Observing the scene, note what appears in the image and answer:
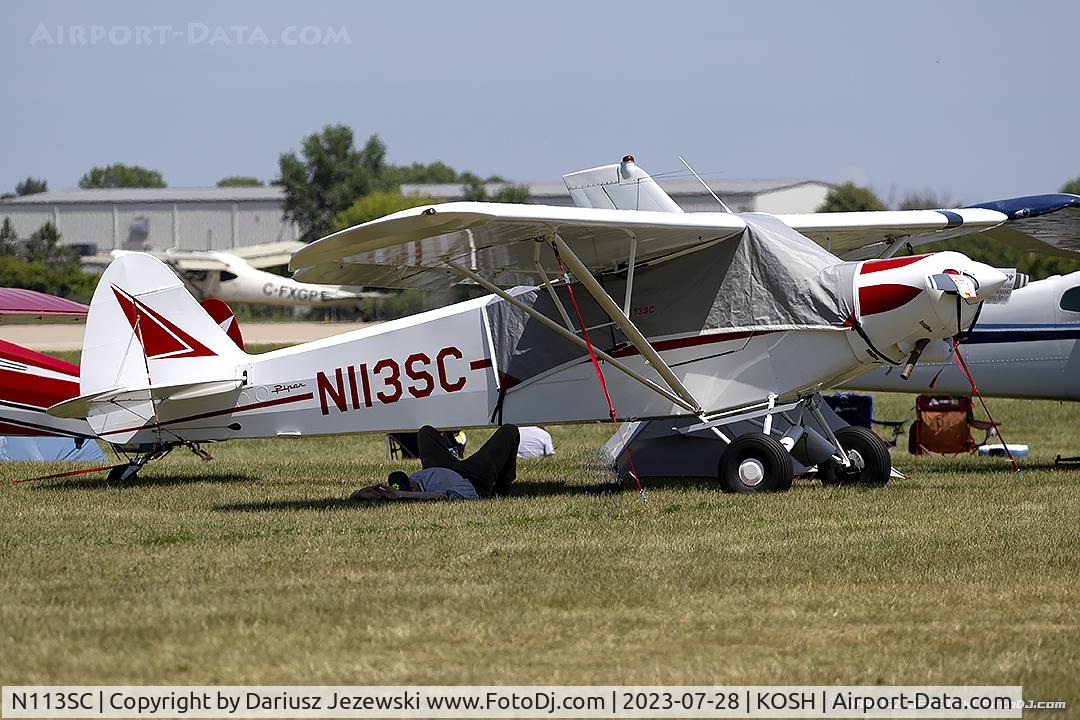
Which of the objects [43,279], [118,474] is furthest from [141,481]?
[43,279]

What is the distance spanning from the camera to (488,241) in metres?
11.0

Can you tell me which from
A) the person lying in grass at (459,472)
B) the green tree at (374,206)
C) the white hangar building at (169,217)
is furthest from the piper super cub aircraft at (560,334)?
the white hangar building at (169,217)

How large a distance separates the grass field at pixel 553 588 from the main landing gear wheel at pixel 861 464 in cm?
40

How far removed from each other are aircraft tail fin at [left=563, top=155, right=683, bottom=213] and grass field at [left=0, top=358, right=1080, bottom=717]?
3.00 m

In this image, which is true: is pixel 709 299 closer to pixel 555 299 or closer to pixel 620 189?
pixel 555 299

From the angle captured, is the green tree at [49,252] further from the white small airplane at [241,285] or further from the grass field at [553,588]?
the grass field at [553,588]

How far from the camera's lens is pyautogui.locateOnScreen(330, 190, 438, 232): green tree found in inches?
3066

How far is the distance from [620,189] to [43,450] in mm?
8992

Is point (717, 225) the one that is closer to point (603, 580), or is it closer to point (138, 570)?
point (603, 580)

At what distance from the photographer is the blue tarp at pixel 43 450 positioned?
1758 cm

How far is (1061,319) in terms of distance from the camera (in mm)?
14586

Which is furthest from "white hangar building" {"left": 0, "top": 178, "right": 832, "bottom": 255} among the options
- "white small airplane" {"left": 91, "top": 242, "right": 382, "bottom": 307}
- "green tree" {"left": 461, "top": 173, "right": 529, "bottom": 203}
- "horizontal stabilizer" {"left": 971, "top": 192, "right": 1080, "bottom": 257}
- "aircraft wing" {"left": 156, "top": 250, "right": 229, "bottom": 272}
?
"horizontal stabilizer" {"left": 971, "top": 192, "right": 1080, "bottom": 257}

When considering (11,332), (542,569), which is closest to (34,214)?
(11,332)

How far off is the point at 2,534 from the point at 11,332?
46.5 meters
